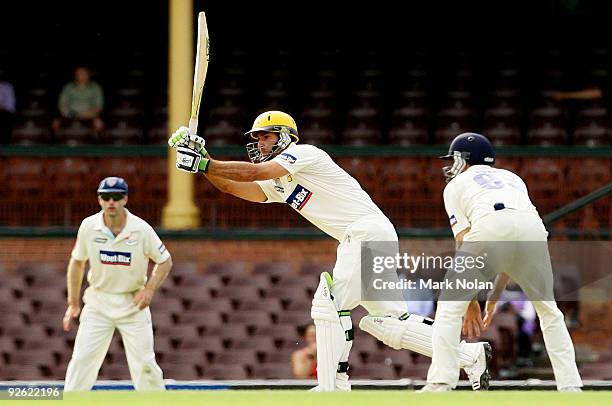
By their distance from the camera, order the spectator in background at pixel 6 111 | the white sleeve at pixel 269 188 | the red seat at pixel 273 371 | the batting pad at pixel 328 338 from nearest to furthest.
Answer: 1. the batting pad at pixel 328 338
2. the white sleeve at pixel 269 188
3. the red seat at pixel 273 371
4. the spectator in background at pixel 6 111

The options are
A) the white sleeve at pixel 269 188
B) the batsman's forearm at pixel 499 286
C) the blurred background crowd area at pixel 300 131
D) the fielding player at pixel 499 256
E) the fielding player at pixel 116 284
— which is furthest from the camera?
the blurred background crowd area at pixel 300 131

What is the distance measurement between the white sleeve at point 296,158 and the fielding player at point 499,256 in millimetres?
848

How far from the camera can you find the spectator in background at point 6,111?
54.8 feet

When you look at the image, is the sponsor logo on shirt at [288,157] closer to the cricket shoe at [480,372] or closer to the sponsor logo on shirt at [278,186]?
the sponsor logo on shirt at [278,186]

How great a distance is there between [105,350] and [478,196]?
3.20 metres

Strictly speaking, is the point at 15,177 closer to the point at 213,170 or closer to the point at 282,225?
the point at 282,225

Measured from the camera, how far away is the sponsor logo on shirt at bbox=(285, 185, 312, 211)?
9.27 metres

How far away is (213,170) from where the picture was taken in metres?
8.85

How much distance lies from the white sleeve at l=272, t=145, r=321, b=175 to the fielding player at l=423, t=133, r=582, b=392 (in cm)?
85

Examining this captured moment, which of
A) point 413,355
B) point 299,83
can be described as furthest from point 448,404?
point 299,83

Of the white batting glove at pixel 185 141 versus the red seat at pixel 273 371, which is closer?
the white batting glove at pixel 185 141

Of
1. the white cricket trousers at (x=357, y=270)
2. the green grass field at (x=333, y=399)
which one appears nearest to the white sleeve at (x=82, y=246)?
the white cricket trousers at (x=357, y=270)

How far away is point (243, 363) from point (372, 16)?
8.33m
